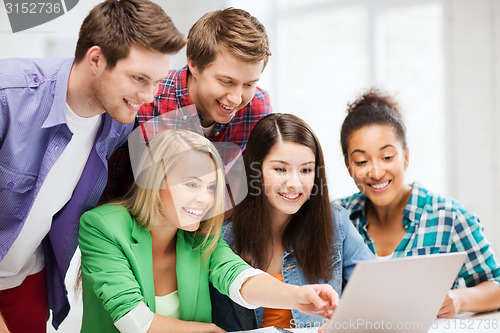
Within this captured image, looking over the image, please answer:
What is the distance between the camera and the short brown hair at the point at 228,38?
1585 millimetres

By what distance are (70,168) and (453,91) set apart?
9.73ft

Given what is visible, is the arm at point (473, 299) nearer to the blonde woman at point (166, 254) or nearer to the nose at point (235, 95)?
the blonde woman at point (166, 254)

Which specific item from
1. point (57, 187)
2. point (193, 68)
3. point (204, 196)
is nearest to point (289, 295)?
point (204, 196)

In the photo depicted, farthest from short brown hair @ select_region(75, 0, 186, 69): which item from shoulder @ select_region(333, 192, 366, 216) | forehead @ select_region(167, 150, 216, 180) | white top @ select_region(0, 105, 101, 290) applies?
shoulder @ select_region(333, 192, 366, 216)

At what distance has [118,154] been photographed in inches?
→ 65.0

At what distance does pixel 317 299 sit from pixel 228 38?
0.81 metres

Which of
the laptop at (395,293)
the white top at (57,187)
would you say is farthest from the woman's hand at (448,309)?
the white top at (57,187)

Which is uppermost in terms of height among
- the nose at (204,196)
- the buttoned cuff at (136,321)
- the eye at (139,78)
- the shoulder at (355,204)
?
the eye at (139,78)

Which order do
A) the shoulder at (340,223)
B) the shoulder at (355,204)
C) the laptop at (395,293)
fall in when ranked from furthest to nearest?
1. the shoulder at (355,204)
2. the shoulder at (340,223)
3. the laptop at (395,293)

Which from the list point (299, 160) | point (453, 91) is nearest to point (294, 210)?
point (299, 160)

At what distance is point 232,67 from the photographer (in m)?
1.59

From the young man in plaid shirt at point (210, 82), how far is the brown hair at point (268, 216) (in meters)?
0.14

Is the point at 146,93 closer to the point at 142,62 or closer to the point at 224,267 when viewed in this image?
the point at 142,62

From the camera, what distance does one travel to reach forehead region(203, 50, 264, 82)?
5.22 feet
